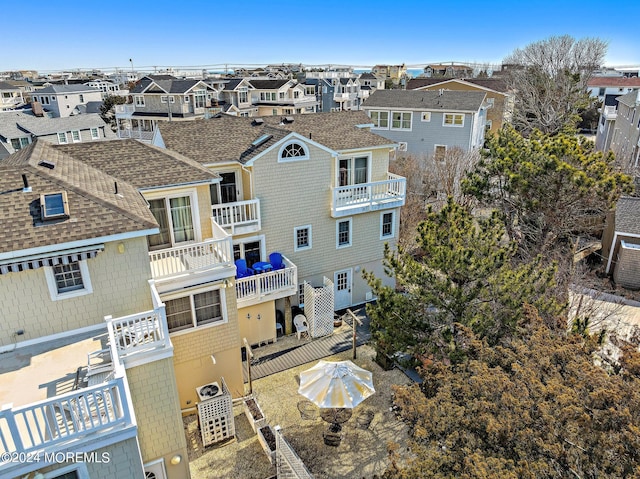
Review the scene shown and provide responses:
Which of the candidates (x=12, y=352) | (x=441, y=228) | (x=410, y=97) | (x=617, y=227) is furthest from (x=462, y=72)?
(x=12, y=352)

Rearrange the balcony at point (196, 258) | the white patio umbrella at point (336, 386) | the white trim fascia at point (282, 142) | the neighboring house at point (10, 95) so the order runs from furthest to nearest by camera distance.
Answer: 1. the neighboring house at point (10, 95)
2. the white trim fascia at point (282, 142)
3. the white patio umbrella at point (336, 386)
4. the balcony at point (196, 258)

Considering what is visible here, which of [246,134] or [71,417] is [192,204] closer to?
[246,134]

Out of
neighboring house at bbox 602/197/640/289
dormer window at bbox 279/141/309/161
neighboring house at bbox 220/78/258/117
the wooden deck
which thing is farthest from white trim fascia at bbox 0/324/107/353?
neighboring house at bbox 220/78/258/117

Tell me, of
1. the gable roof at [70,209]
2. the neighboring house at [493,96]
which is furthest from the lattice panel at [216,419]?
the neighboring house at [493,96]

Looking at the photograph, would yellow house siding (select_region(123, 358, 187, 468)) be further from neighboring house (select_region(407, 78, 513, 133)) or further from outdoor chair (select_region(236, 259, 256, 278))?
neighboring house (select_region(407, 78, 513, 133))

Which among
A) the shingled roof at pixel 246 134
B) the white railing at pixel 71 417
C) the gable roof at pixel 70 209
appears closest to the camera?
the white railing at pixel 71 417

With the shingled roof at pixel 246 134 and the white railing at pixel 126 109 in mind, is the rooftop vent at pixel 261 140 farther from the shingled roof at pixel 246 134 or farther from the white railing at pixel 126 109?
the white railing at pixel 126 109
